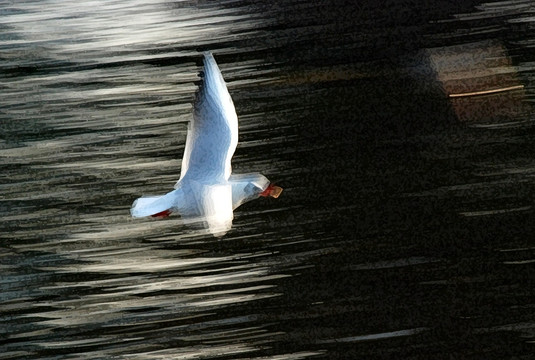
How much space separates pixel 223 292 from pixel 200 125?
0.73 meters

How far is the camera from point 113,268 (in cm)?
374

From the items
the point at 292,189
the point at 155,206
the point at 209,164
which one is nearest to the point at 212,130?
the point at 209,164

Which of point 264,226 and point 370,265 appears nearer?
point 370,265

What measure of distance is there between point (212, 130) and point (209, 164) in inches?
4.1

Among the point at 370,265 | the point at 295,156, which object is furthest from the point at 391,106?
the point at 370,265

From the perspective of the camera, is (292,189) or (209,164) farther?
(292,189)

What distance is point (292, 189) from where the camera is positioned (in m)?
4.18

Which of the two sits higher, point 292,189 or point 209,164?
point 292,189

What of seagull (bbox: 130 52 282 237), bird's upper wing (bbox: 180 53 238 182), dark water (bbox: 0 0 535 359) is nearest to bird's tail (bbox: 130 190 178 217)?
seagull (bbox: 130 52 282 237)

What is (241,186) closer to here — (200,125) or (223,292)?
(200,125)

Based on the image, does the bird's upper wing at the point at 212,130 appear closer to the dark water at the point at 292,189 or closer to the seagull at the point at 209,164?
the seagull at the point at 209,164

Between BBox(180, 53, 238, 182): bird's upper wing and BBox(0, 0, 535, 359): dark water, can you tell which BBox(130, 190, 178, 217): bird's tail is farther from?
BBox(0, 0, 535, 359): dark water

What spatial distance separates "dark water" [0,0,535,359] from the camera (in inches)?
133

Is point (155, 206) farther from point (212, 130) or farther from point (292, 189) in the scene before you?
point (292, 189)
